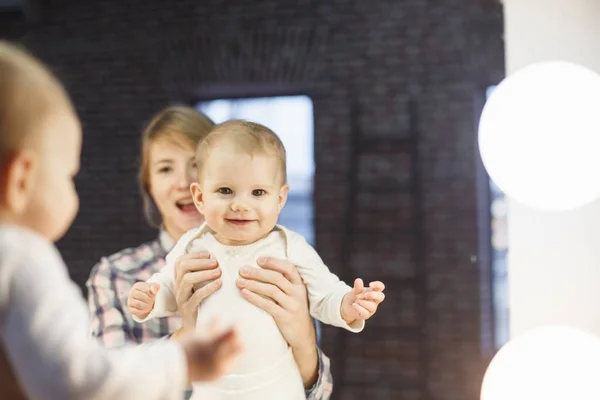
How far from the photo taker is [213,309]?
43.9 inches

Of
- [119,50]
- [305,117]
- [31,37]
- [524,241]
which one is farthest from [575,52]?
[31,37]

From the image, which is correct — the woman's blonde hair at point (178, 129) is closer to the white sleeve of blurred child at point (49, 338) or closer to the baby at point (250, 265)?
the baby at point (250, 265)

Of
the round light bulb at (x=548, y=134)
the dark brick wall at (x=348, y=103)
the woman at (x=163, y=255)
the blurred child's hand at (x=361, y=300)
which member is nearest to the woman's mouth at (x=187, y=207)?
the woman at (x=163, y=255)

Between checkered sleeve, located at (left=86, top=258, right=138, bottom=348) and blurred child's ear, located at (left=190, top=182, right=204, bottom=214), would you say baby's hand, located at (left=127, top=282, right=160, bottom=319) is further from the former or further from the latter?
checkered sleeve, located at (left=86, top=258, right=138, bottom=348)

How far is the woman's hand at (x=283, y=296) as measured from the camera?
3.65 ft

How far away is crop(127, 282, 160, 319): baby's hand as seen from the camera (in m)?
1.14

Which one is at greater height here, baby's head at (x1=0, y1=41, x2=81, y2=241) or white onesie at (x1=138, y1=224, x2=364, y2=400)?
baby's head at (x1=0, y1=41, x2=81, y2=241)

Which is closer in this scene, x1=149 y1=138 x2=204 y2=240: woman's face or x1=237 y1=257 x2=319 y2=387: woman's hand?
x1=237 y1=257 x2=319 y2=387: woman's hand

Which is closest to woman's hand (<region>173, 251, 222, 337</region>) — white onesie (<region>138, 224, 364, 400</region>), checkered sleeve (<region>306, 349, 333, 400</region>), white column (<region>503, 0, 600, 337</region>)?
white onesie (<region>138, 224, 364, 400</region>)

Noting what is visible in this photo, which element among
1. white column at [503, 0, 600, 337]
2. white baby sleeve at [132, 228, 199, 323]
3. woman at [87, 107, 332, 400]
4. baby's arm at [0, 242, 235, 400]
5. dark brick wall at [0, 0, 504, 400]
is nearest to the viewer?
baby's arm at [0, 242, 235, 400]

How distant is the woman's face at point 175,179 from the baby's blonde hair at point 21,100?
0.85 meters

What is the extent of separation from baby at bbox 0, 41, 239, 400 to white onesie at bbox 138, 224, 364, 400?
0.35 m


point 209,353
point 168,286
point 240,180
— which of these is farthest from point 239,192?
point 209,353

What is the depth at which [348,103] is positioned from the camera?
3.28 metres
